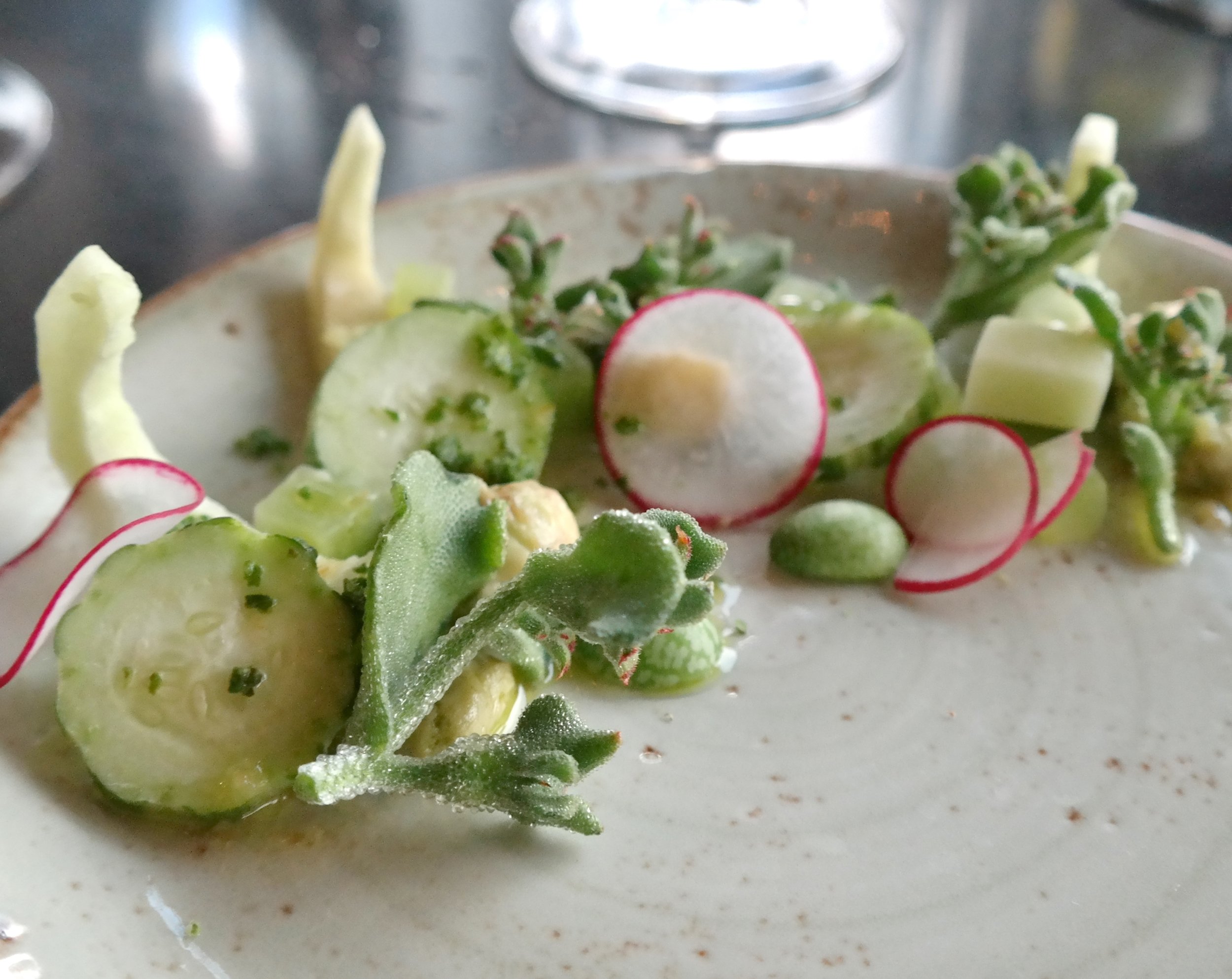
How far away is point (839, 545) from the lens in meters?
0.96

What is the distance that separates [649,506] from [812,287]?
0.35m

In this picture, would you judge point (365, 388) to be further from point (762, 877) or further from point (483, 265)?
point (762, 877)

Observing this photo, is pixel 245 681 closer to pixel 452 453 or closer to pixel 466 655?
pixel 466 655

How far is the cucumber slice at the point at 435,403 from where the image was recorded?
96 cm

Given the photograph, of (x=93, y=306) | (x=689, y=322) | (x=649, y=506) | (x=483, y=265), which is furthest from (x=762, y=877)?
(x=483, y=265)

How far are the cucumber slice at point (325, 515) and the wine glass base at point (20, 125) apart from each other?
92 cm

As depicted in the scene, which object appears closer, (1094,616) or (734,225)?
(1094,616)

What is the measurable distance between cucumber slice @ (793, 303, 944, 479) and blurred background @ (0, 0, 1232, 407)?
1.59ft

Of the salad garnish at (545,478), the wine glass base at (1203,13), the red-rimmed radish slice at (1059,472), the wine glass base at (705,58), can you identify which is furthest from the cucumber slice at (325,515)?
the wine glass base at (1203,13)

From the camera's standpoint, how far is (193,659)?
29.0 inches

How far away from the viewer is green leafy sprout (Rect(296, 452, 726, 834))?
24.8 inches

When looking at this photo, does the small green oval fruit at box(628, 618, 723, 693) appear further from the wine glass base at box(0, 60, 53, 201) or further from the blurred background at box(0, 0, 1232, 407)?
the wine glass base at box(0, 60, 53, 201)

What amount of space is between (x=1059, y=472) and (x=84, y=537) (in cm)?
82

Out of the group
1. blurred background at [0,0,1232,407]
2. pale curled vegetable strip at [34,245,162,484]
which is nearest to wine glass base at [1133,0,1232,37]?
blurred background at [0,0,1232,407]
